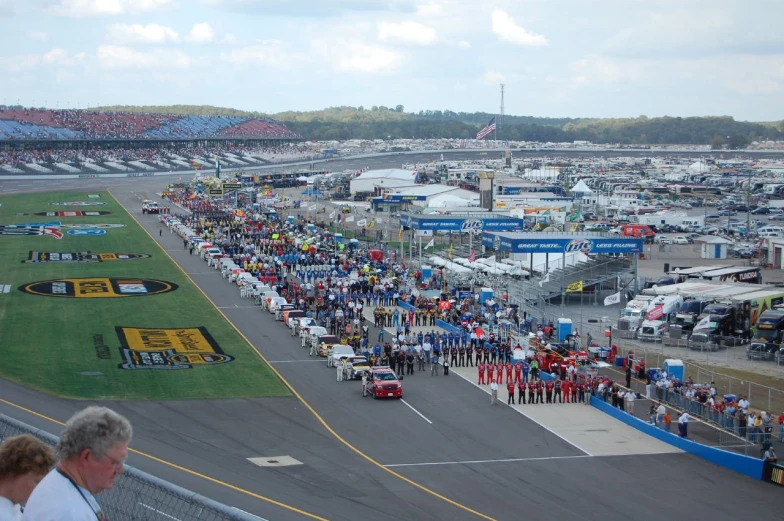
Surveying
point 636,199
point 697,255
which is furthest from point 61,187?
point 697,255

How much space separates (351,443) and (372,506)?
16.0ft

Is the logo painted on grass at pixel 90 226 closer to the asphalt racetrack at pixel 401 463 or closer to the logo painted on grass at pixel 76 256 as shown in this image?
the logo painted on grass at pixel 76 256

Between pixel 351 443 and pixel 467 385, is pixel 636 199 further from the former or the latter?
pixel 351 443

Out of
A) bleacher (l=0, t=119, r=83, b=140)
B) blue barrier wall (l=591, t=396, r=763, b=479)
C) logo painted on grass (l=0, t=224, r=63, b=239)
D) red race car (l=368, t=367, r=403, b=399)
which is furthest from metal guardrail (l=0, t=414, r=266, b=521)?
bleacher (l=0, t=119, r=83, b=140)

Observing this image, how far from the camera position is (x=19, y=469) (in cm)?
527

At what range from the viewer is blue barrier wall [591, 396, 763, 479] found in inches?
862

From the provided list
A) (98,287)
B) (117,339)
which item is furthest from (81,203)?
(117,339)

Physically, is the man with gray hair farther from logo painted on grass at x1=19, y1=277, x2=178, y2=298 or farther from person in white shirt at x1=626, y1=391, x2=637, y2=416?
logo painted on grass at x1=19, y1=277, x2=178, y2=298

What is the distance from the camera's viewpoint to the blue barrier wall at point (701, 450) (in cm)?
2191

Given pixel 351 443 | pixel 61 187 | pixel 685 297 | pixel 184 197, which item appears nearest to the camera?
pixel 351 443

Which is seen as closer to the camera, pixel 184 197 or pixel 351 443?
pixel 351 443

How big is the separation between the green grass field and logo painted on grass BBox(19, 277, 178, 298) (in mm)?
92

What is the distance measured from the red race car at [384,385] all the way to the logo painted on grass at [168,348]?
20.7ft

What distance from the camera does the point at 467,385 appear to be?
30.7 m
